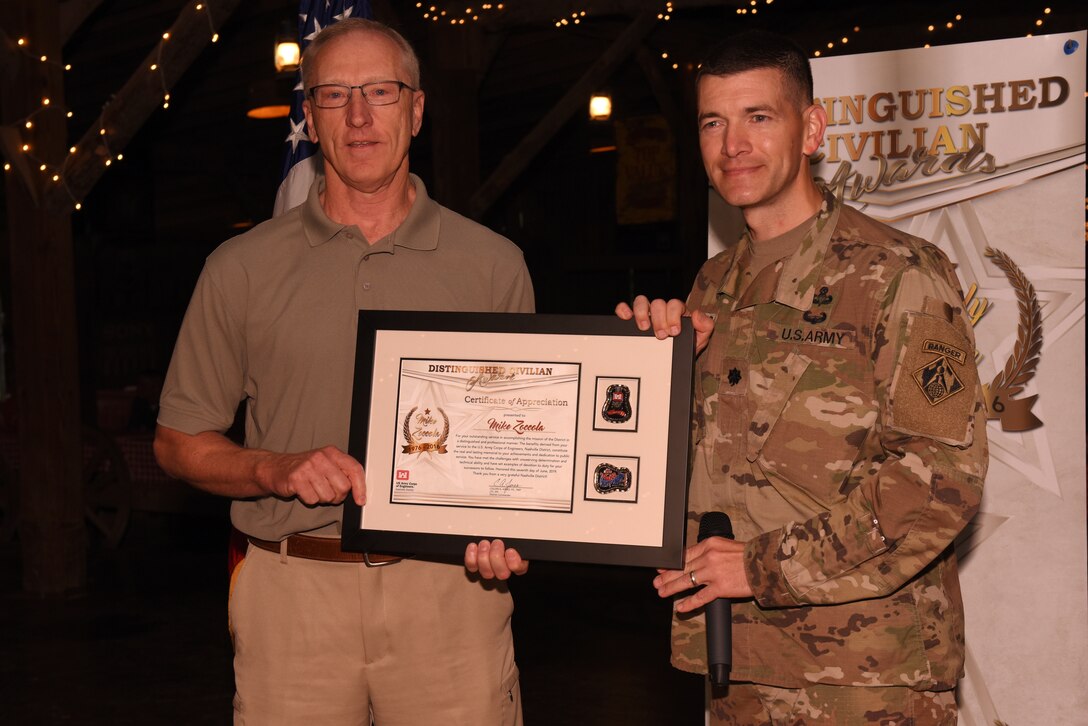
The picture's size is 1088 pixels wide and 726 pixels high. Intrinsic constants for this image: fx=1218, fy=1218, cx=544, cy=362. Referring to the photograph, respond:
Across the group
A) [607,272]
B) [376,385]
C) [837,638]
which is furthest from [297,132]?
[607,272]

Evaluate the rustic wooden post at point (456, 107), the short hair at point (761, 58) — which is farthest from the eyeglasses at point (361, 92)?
the rustic wooden post at point (456, 107)

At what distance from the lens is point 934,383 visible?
1908mm

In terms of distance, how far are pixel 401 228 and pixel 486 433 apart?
456 mm

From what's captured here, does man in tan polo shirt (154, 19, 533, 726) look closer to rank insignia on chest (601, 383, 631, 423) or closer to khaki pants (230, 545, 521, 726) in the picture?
khaki pants (230, 545, 521, 726)

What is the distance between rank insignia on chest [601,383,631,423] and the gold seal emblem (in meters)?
0.29

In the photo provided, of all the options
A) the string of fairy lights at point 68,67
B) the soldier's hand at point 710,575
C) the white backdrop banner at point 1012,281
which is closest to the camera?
the soldier's hand at point 710,575

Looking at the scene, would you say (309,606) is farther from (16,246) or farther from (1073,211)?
(16,246)

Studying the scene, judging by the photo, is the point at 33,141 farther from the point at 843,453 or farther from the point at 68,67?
the point at 843,453

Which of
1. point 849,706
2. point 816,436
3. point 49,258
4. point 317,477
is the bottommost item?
point 849,706

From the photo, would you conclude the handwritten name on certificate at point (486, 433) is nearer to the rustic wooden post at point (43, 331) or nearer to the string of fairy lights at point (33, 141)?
the string of fairy lights at point (33, 141)

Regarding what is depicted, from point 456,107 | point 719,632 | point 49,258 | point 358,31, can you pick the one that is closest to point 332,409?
point 358,31

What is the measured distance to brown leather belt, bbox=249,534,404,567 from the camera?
7.29 ft

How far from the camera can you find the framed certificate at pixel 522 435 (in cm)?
204

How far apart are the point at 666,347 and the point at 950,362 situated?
457 mm
